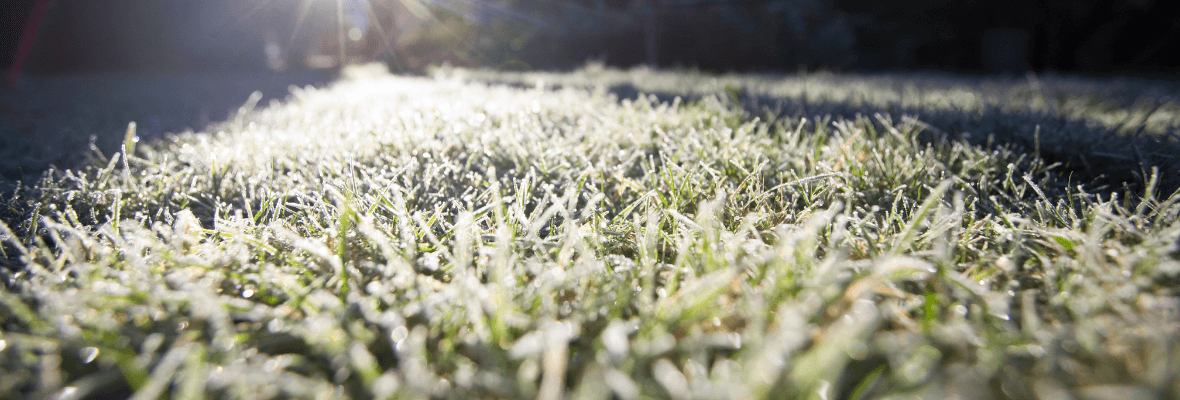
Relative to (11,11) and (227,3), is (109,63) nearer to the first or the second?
(11,11)

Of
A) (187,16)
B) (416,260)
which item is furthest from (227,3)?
(416,260)

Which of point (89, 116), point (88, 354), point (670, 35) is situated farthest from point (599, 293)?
point (670, 35)

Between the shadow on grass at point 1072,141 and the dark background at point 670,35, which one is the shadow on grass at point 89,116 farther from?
the dark background at point 670,35

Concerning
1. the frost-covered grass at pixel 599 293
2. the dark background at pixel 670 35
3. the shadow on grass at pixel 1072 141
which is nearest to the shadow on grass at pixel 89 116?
the frost-covered grass at pixel 599 293

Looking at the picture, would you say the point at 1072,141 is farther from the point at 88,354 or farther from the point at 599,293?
the point at 88,354

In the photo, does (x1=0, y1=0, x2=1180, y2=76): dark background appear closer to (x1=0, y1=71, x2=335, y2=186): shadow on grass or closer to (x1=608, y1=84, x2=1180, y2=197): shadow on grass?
(x1=0, y1=71, x2=335, y2=186): shadow on grass

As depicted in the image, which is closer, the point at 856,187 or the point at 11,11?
the point at 856,187
